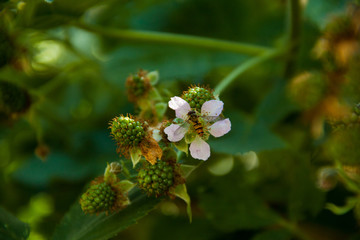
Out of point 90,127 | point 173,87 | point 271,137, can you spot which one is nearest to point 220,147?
point 271,137

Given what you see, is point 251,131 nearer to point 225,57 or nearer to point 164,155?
point 225,57

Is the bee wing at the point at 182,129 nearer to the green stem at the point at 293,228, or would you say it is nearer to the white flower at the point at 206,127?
the white flower at the point at 206,127

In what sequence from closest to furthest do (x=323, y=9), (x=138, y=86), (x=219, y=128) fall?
(x=219, y=128) → (x=138, y=86) → (x=323, y=9)

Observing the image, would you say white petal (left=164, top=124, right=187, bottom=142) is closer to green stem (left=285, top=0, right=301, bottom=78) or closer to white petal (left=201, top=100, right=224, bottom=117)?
white petal (left=201, top=100, right=224, bottom=117)

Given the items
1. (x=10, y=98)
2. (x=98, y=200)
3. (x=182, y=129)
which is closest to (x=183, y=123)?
(x=182, y=129)

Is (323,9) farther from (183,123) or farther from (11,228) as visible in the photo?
(11,228)

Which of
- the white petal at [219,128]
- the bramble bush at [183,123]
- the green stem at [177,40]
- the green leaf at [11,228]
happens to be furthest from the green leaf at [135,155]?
the green stem at [177,40]
